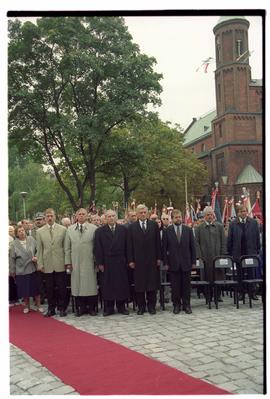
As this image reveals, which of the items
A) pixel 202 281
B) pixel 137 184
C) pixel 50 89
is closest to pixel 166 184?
pixel 137 184

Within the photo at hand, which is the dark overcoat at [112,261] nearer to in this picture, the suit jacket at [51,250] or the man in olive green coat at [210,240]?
the suit jacket at [51,250]

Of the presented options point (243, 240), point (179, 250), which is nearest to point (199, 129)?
point (243, 240)

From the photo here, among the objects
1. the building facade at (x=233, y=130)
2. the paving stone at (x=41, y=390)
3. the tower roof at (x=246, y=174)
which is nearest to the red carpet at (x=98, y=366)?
the paving stone at (x=41, y=390)

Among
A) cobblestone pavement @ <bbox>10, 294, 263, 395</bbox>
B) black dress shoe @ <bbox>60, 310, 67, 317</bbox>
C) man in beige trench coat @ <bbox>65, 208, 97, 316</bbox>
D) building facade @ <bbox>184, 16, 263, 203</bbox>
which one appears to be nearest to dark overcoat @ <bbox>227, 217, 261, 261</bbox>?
cobblestone pavement @ <bbox>10, 294, 263, 395</bbox>

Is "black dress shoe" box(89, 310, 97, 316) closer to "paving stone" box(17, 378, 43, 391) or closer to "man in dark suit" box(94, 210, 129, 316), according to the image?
"man in dark suit" box(94, 210, 129, 316)

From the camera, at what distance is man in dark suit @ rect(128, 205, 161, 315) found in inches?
302

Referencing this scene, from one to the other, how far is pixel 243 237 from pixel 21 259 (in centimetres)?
406

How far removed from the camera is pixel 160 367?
4699 millimetres

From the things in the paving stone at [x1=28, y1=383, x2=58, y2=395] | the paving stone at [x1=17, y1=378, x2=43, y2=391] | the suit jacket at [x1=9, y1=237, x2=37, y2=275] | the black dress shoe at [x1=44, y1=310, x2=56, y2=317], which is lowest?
the black dress shoe at [x1=44, y1=310, x2=56, y2=317]

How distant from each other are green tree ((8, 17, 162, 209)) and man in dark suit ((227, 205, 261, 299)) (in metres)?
7.43

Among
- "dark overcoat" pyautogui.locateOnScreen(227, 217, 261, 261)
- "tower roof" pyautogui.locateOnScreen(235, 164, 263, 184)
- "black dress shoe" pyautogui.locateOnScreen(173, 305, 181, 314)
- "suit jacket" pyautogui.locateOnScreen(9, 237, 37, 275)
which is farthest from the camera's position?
"tower roof" pyautogui.locateOnScreen(235, 164, 263, 184)

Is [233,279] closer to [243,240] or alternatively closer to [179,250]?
[243,240]

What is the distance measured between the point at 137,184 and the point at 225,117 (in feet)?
55.9

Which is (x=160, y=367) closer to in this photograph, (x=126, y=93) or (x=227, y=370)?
(x=227, y=370)
